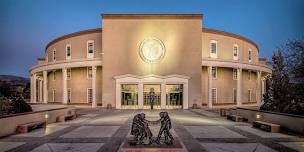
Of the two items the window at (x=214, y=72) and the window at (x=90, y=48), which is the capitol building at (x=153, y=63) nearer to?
the window at (x=214, y=72)

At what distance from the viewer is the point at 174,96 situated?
102 feet

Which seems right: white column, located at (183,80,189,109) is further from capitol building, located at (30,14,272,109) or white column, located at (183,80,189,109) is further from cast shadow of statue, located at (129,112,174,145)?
cast shadow of statue, located at (129,112,174,145)

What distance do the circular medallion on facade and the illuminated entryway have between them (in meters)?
2.88

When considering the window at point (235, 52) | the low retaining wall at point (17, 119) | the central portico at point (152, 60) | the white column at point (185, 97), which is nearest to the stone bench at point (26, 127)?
the low retaining wall at point (17, 119)

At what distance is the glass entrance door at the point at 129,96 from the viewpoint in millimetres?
30984

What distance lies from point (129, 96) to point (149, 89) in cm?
302

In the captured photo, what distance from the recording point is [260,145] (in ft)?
32.7

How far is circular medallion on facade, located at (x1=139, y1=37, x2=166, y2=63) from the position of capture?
31875mm

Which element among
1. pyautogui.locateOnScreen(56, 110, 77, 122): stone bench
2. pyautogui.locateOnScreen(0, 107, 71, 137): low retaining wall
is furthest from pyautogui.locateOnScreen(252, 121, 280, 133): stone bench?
pyautogui.locateOnScreen(0, 107, 71, 137): low retaining wall

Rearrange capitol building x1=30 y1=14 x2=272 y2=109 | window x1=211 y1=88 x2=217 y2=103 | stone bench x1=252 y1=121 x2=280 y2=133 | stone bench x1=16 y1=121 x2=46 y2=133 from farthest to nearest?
window x1=211 y1=88 x2=217 y2=103, capitol building x1=30 y1=14 x2=272 y2=109, stone bench x1=252 y1=121 x2=280 y2=133, stone bench x1=16 y1=121 x2=46 y2=133

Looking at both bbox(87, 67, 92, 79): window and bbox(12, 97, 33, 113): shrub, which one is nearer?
bbox(12, 97, 33, 113): shrub

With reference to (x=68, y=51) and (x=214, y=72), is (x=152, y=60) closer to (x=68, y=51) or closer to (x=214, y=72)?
(x=214, y=72)

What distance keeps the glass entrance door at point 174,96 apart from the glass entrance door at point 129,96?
4541 mm

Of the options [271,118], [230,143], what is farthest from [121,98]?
[230,143]
